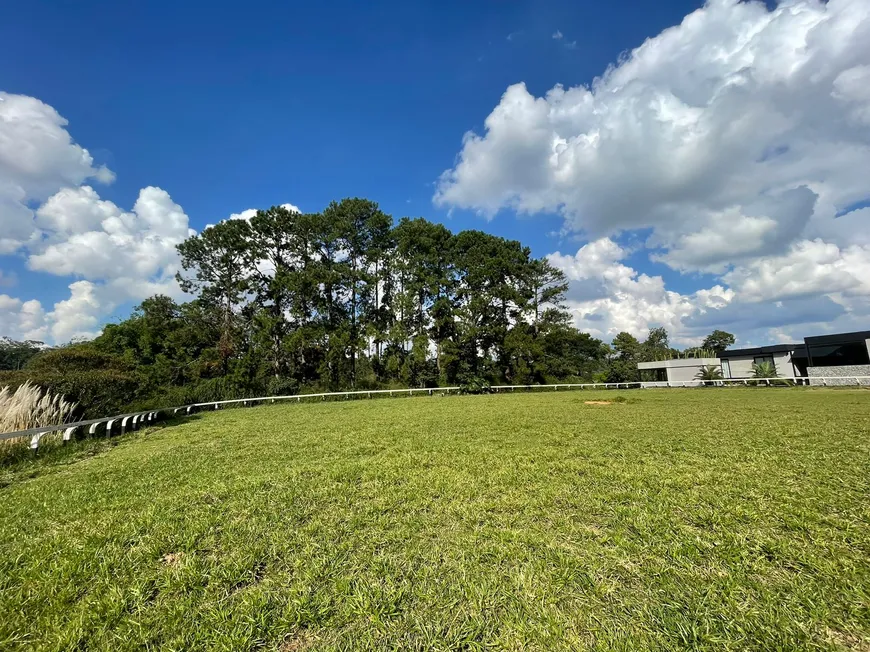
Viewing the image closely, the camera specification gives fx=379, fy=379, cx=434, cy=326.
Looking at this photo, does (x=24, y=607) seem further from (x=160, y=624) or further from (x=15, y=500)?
(x=15, y=500)

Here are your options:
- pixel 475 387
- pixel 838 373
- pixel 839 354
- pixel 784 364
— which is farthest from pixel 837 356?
pixel 475 387

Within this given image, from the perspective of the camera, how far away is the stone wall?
24453 mm

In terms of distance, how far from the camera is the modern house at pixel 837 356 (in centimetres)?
2519

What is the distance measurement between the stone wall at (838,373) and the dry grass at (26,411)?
3814cm

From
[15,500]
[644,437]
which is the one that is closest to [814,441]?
[644,437]

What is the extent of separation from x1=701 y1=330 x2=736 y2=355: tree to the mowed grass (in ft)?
288

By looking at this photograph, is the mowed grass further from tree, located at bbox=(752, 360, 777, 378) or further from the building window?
the building window

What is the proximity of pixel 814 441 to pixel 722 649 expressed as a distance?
701 centimetres

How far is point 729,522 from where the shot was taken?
3.25m

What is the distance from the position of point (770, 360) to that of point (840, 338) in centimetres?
559

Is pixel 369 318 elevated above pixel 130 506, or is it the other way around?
pixel 369 318

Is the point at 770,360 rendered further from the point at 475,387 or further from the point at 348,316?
the point at 348,316

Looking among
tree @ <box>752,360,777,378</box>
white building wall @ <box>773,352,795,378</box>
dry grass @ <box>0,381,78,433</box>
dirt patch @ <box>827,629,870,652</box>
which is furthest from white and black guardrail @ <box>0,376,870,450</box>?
dirt patch @ <box>827,629,870,652</box>

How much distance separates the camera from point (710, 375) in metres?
32.2
